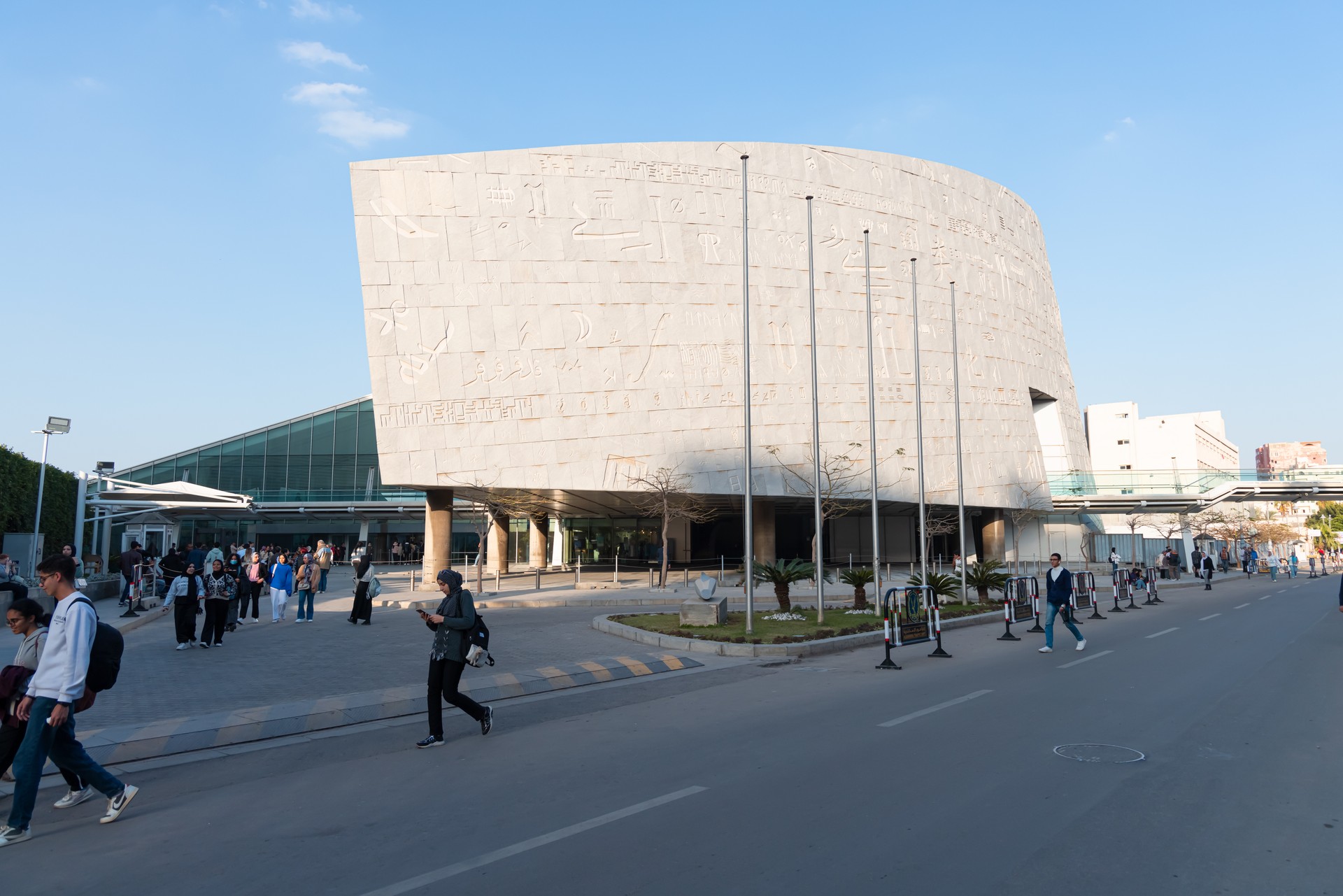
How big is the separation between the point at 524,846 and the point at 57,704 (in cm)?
336

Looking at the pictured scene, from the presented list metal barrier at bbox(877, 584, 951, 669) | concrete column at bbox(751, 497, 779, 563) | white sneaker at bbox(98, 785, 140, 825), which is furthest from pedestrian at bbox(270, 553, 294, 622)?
concrete column at bbox(751, 497, 779, 563)

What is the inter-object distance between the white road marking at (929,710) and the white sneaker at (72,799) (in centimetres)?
703

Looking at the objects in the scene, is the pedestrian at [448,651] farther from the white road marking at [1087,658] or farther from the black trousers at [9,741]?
the white road marking at [1087,658]

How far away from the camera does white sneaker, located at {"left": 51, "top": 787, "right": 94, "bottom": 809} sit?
6380 mm

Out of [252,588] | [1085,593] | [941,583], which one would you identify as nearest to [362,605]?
[252,588]

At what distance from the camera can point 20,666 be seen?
230 inches

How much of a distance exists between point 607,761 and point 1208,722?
6080 mm

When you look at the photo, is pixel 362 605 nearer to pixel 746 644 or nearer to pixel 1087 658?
pixel 746 644

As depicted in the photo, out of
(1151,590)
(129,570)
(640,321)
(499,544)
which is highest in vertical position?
(640,321)

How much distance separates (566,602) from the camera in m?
27.4

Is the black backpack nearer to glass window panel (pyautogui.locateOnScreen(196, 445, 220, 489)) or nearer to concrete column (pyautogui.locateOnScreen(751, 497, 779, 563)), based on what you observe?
concrete column (pyautogui.locateOnScreen(751, 497, 779, 563))

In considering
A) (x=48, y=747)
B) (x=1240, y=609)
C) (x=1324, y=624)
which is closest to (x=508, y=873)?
(x=48, y=747)

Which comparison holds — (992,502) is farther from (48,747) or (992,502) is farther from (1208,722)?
(48,747)

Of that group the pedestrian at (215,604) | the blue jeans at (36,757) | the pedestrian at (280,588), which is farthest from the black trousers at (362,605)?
the blue jeans at (36,757)
